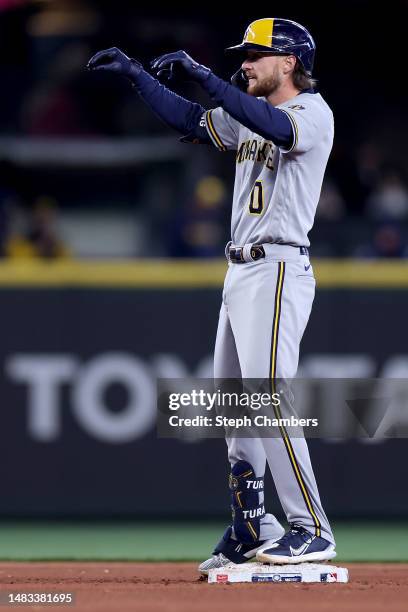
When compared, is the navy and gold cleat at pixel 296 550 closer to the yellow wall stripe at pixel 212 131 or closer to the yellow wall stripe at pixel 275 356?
the yellow wall stripe at pixel 275 356

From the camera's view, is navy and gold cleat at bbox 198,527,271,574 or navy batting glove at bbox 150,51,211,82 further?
navy and gold cleat at bbox 198,527,271,574

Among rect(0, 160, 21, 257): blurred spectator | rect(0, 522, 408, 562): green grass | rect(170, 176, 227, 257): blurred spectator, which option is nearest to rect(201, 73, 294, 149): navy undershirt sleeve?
rect(0, 522, 408, 562): green grass

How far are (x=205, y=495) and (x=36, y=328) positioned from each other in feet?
4.19

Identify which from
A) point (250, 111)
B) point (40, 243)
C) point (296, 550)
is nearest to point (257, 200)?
point (250, 111)

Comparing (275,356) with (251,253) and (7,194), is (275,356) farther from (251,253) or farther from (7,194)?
(7,194)

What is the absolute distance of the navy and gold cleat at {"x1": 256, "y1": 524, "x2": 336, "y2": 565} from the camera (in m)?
4.25

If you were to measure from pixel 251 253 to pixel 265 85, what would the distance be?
1.95 ft

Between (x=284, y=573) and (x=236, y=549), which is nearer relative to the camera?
(x=284, y=573)

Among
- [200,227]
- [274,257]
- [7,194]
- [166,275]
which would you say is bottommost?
[274,257]

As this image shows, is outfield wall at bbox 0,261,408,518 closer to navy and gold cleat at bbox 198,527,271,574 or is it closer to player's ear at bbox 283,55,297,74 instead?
navy and gold cleat at bbox 198,527,271,574

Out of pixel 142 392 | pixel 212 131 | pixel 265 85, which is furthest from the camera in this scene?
pixel 142 392

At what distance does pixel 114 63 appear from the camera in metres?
4.33

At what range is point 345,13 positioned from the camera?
12.1 meters

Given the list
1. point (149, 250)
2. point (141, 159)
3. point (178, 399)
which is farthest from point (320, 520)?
point (141, 159)
